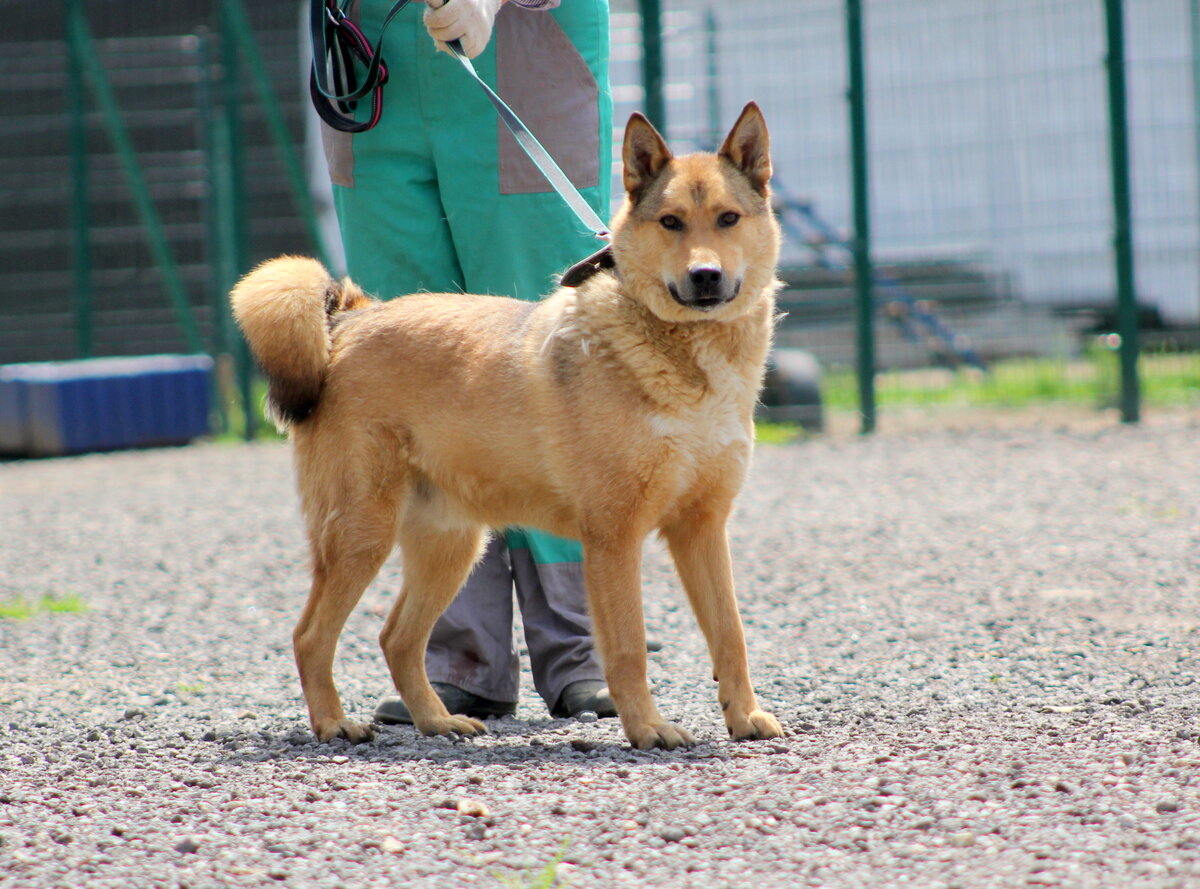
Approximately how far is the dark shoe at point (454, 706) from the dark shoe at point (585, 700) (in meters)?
0.14

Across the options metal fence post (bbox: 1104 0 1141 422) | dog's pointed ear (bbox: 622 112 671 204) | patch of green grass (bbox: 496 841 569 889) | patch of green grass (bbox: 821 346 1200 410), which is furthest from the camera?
patch of green grass (bbox: 821 346 1200 410)

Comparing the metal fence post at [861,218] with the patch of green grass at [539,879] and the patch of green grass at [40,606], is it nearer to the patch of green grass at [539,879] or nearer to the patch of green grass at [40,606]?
the patch of green grass at [40,606]

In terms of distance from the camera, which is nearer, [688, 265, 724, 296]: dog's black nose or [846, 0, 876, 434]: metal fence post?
[688, 265, 724, 296]: dog's black nose

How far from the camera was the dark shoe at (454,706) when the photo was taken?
3.58 m

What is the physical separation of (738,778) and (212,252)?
9.55 metres

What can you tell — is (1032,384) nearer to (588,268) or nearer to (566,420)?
(588,268)

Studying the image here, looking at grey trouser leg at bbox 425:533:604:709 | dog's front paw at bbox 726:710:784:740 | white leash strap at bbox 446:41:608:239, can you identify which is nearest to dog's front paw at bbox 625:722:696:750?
dog's front paw at bbox 726:710:784:740

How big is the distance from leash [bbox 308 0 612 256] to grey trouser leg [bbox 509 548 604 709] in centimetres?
92

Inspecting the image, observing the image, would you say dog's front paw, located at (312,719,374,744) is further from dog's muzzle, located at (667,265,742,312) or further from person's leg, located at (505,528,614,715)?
dog's muzzle, located at (667,265,742,312)

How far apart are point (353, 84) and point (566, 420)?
119cm

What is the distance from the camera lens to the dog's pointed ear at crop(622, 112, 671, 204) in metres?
3.39

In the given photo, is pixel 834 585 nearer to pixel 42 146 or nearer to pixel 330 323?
pixel 330 323

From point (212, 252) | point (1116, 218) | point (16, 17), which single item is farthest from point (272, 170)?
point (1116, 218)

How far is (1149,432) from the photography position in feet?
29.2
